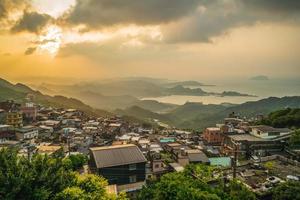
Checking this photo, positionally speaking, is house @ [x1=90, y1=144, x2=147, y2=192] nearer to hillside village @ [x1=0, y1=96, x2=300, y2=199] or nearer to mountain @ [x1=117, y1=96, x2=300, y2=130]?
hillside village @ [x1=0, y1=96, x2=300, y2=199]

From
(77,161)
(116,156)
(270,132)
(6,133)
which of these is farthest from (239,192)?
(6,133)

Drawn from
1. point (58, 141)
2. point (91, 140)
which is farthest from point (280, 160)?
point (58, 141)

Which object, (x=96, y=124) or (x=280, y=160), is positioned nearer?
(x=280, y=160)

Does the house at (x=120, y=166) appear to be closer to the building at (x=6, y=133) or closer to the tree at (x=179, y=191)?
the tree at (x=179, y=191)

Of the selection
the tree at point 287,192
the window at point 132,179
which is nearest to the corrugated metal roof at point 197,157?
the window at point 132,179

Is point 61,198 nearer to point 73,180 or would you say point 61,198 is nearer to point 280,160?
point 73,180
